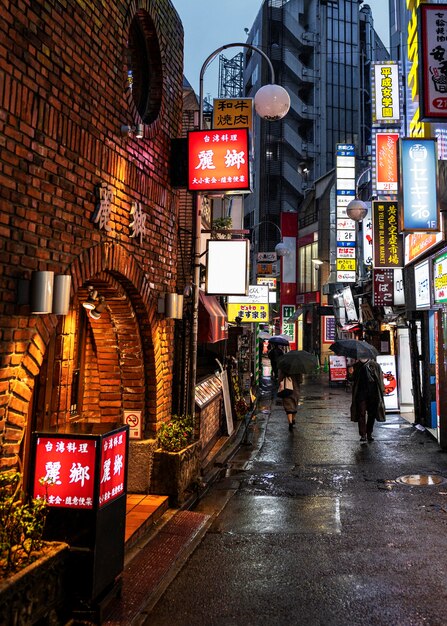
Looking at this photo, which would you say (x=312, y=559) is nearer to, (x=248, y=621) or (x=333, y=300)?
(x=248, y=621)

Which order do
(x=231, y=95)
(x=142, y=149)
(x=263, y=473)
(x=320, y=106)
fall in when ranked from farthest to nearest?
(x=231, y=95) < (x=320, y=106) < (x=263, y=473) < (x=142, y=149)

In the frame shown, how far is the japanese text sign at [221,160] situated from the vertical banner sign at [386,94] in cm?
939

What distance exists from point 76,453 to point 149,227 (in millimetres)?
4049

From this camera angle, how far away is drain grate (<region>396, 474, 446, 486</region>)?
30.8 feet

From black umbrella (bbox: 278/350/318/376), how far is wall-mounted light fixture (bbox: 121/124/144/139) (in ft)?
29.7

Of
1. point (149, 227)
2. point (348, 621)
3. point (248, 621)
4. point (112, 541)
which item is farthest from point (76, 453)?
point (149, 227)

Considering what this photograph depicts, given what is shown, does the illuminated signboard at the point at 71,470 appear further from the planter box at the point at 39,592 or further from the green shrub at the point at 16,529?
the planter box at the point at 39,592

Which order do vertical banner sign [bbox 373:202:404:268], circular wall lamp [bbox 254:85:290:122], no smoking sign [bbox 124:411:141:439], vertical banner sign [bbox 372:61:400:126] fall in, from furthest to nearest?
vertical banner sign [bbox 372:61:400:126]
vertical banner sign [bbox 373:202:404:268]
circular wall lamp [bbox 254:85:290:122]
no smoking sign [bbox 124:411:141:439]

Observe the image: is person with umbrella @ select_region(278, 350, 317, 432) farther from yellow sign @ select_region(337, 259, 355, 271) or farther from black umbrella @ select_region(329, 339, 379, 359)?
yellow sign @ select_region(337, 259, 355, 271)

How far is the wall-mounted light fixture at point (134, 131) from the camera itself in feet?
21.9

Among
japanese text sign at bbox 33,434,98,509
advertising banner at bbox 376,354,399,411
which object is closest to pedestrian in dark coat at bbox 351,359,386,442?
advertising banner at bbox 376,354,399,411

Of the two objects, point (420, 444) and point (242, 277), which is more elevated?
point (242, 277)

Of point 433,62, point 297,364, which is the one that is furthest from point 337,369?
point 433,62

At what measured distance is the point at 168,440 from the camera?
8109 mm
